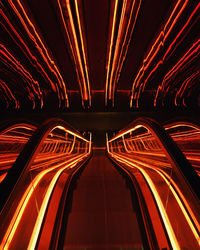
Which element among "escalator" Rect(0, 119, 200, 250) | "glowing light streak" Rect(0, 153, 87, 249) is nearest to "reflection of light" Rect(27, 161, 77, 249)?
"escalator" Rect(0, 119, 200, 250)

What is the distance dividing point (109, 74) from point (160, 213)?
716 centimetres

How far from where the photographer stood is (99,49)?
27.6 feet

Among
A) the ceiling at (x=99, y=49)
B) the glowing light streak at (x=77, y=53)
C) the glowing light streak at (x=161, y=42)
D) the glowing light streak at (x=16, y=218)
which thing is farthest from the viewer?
the ceiling at (x=99, y=49)

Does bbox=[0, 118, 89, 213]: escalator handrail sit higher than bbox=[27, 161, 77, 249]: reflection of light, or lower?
higher

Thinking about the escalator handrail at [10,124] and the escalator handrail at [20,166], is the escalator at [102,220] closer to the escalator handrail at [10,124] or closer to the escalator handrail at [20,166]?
the escalator handrail at [20,166]

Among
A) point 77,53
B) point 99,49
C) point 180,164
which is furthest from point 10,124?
point 99,49

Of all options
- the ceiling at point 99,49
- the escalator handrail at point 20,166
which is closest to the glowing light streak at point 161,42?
the ceiling at point 99,49

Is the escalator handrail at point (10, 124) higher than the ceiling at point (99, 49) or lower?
lower

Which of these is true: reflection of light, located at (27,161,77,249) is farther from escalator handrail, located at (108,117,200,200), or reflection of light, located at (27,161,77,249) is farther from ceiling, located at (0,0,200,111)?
ceiling, located at (0,0,200,111)

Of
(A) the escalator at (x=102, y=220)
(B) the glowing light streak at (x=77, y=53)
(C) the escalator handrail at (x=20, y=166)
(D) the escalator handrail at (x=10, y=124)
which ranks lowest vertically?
(A) the escalator at (x=102, y=220)

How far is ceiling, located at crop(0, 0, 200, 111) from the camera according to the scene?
17.6ft

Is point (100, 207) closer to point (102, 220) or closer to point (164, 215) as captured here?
point (102, 220)

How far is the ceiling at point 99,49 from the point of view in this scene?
17.6ft

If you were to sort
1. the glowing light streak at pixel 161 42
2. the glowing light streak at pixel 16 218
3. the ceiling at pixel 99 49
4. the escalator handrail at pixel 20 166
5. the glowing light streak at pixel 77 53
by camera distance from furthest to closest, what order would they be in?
the ceiling at pixel 99 49
the glowing light streak at pixel 161 42
the glowing light streak at pixel 77 53
the glowing light streak at pixel 16 218
the escalator handrail at pixel 20 166
